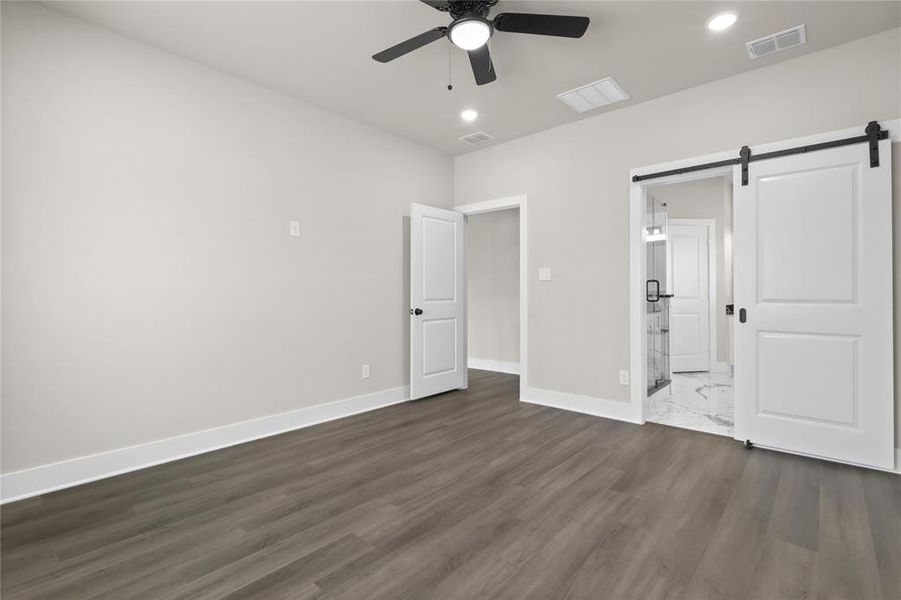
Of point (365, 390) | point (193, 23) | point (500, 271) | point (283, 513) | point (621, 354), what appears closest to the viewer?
point (283, 513)

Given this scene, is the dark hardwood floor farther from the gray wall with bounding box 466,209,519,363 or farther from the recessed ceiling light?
the gray wall with bounding box 466,209,519,363

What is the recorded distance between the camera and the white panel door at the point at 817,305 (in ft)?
9.11

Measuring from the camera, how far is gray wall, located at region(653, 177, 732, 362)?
20.2 feet

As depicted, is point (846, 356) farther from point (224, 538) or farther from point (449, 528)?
point (224, 538)

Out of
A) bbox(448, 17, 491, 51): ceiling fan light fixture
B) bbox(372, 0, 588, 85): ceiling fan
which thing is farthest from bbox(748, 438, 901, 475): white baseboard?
bbox(448, 17, 491, 51): ceiling fan light fixture

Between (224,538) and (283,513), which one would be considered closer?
(224,538)

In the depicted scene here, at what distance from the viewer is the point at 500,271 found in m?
6.59

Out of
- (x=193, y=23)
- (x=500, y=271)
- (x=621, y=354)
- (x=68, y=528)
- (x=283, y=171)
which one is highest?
(x=193, y=23)

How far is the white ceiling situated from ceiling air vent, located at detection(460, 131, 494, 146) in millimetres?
638

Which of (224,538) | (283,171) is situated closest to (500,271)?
(283,171)

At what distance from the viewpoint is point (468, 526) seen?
6.95 feet

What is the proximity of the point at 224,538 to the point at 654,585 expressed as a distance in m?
1.95

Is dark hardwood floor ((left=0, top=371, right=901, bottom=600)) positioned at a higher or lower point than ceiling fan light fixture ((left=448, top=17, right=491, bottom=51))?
lower

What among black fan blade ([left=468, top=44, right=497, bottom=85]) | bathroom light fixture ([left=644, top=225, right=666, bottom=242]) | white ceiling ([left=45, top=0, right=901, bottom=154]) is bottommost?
bathroom light fixture ([left=644, top=225, right=666, bottom=242])
